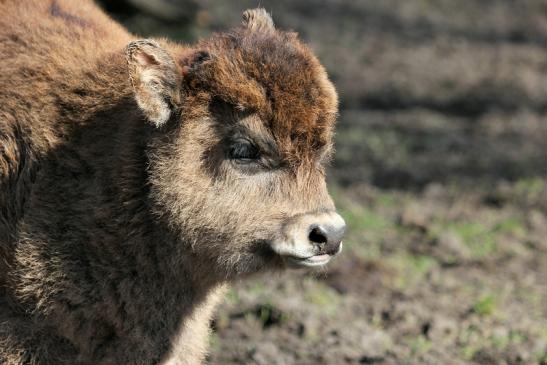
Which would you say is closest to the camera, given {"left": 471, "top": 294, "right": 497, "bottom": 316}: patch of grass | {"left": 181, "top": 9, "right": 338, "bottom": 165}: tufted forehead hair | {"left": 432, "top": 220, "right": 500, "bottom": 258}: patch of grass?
{"left": 181, "top": 9, "right": 338, "bottom": 165}: tufted forehead hair

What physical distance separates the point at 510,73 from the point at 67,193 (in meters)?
10.9

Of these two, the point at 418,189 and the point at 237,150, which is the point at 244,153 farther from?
the point at 418,189

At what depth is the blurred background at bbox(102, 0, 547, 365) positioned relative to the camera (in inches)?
300

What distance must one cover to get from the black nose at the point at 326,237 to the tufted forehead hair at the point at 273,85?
46cm

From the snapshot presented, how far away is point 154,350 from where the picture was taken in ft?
18.9

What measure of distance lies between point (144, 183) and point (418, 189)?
6197 millimetres

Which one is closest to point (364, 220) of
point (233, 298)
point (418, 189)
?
point (418, 189)

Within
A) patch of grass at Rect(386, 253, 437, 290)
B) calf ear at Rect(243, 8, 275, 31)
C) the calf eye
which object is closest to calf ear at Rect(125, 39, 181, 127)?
the calf eye

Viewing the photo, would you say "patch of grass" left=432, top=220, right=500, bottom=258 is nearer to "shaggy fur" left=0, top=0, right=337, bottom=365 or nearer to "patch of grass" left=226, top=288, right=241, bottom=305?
"patch of grass" left=226, top=288, right=241, bottom=305

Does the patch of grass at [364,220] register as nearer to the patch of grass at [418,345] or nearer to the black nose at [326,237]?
the patch of grass at [418,345]

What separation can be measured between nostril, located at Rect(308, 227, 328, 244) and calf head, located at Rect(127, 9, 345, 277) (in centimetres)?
7

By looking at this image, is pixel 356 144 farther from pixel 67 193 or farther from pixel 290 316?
pixel 67 193

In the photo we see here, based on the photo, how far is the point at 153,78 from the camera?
17.7 feet

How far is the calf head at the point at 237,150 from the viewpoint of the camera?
214 inches
